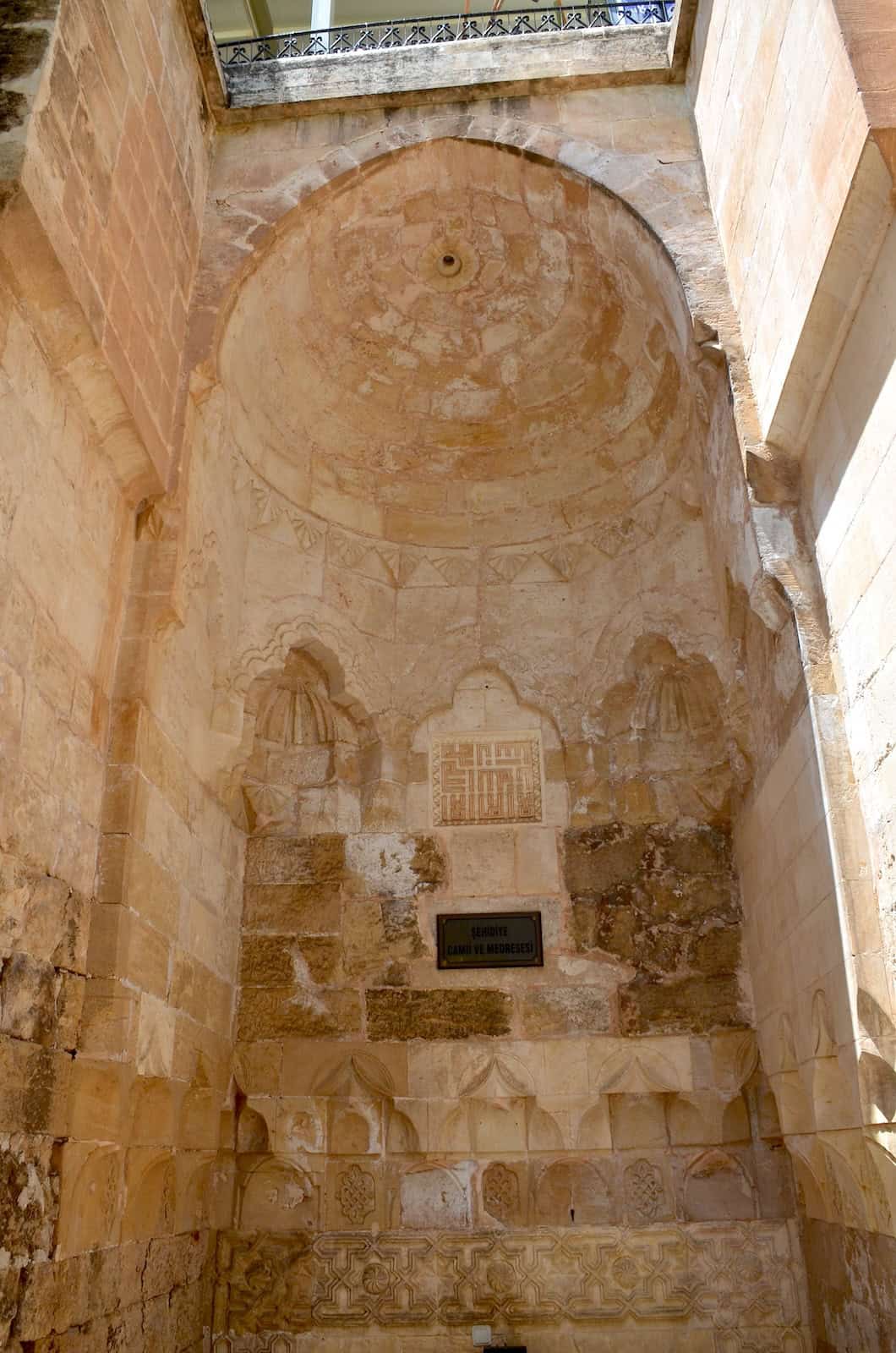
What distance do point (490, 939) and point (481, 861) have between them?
396mm

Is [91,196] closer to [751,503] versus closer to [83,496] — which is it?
[83,496]

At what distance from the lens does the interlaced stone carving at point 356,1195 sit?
4.89 meters

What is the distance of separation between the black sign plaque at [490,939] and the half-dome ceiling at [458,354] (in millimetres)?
2155

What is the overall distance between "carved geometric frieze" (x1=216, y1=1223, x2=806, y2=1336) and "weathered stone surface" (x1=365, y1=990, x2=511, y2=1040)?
33.3 inches

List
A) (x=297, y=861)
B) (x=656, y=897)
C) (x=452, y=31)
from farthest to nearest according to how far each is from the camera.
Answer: (x=452, y=31)
(x=297, y=861)
(x=656, y=897)

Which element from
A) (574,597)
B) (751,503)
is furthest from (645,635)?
(751,503)

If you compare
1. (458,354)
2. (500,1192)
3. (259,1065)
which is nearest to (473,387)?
(458,354)

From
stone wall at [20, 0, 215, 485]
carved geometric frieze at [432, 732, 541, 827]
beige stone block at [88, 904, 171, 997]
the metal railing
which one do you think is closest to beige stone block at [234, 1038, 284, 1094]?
beige stone block at [88, 904, 171, 997]

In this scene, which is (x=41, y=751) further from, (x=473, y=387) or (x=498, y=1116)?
(x=473, y=387)

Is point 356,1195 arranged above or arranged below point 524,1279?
above

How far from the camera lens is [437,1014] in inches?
203

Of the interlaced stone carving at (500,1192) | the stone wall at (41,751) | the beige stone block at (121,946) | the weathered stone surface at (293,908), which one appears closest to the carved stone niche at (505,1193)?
the interlaced stone carving at (500,1192)

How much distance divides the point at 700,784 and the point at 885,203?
9.47 feet

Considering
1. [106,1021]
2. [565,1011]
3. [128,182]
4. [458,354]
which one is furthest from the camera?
[458,354]
